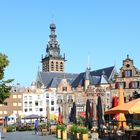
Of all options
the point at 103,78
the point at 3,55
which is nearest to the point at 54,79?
the point at 103,78

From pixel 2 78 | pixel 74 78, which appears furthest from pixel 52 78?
pixel 2 78

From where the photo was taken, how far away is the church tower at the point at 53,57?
5330 inches

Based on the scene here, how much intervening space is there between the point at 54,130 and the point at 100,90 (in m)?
50.7

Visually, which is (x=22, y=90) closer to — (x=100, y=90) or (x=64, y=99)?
(x=64, y=99)

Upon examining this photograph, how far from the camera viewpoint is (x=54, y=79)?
341ft

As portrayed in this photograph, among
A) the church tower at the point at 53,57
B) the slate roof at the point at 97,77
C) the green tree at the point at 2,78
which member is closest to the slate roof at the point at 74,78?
the slate roof at the point at 97,77

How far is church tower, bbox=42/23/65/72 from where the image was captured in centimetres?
13538

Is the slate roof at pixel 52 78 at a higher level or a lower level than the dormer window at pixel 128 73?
higher

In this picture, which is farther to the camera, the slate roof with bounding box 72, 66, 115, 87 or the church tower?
the church tower

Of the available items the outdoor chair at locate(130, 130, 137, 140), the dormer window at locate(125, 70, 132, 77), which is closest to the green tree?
the outdoor chair at locate(130, 130, 137, 140)

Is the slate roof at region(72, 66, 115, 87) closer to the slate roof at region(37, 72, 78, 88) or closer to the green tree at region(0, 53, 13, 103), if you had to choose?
the slate roof at region(37, 72, 78, 88)

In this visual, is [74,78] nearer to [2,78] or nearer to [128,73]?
[128,73]

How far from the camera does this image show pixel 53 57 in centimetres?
13612

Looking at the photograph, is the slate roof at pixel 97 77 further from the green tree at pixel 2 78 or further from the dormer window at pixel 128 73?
the green tree at pixel 2 78
